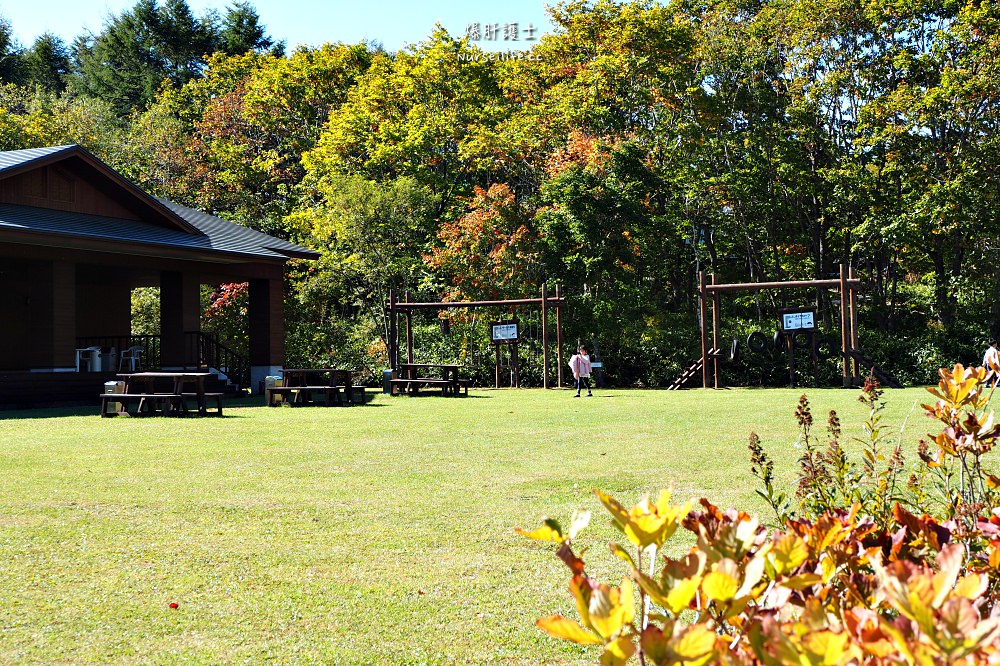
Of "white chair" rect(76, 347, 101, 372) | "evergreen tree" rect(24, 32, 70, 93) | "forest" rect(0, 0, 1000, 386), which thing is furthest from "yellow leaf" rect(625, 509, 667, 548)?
"evergreen tree" rect(24, 32, 70, 93)

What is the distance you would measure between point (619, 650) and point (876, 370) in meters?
24.2

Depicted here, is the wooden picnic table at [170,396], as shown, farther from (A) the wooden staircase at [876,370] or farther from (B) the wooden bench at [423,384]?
(A) the wooden staircase at [876,370]

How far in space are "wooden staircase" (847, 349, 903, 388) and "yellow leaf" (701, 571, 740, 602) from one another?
75.1 feet

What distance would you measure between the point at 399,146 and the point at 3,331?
576 inches

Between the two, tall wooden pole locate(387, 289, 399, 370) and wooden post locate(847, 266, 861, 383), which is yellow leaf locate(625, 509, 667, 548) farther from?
tall wooden pole locate(387, 289, 399, 370)

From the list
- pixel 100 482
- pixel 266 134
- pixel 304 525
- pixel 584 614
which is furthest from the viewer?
pixel 266 134

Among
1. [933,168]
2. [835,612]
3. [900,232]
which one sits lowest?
[835,612]

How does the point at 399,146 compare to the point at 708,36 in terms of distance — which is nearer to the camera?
the point at 708,36

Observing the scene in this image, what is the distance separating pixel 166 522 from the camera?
6.33m

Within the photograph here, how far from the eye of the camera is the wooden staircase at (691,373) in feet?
78.7

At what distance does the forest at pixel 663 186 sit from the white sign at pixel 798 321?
203 centimetres

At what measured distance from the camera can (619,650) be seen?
134 cm

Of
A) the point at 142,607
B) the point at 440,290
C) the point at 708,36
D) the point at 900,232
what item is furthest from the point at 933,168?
the point at 142,607

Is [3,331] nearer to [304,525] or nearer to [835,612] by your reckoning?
[304,525]
